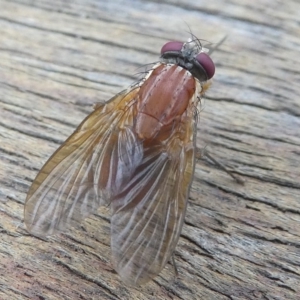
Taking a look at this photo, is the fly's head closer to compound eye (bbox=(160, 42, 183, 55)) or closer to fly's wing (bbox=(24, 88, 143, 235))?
compound eye (bbox=(160, 42, 183, 55))

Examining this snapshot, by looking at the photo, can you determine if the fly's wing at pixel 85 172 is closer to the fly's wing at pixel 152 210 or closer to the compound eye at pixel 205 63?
the fly's wing at pixel 152 210

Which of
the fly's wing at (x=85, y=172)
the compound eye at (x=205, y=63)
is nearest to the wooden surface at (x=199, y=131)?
the fly's wing at (x=85, y=172)

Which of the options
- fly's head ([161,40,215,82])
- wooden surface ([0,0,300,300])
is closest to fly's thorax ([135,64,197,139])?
fly's head ([161,40,215,82])

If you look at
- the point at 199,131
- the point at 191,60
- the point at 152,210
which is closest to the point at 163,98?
the point at 191,60

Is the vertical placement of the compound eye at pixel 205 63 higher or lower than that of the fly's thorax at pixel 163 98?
higher

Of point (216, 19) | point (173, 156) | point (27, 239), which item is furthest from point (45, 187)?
point (216, 19)

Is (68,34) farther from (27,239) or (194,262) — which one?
(194,262)
